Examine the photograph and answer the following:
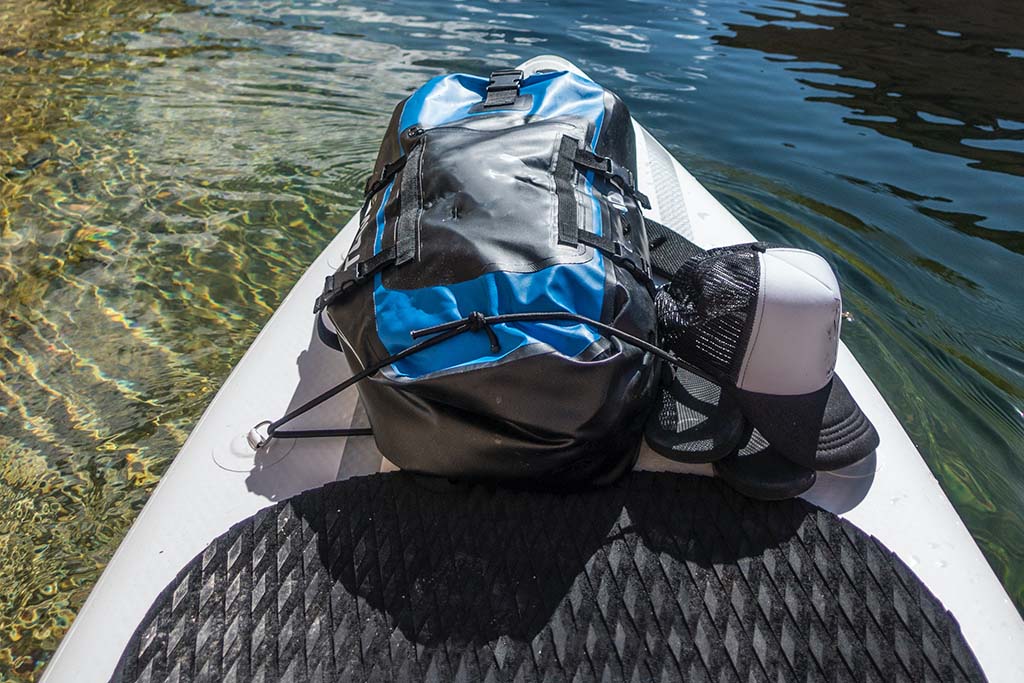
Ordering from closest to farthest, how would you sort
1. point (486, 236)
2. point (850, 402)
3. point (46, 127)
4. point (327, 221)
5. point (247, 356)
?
point (486, 236) < point (850, 402) < point (247, 356) < point (327, 221) < point (46, 127)

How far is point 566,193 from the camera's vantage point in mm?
1560

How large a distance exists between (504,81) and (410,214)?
25.8 inches

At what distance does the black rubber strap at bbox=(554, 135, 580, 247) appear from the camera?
144 cm

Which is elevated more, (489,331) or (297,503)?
(489,331)

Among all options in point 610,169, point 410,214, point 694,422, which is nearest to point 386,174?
point 410,214

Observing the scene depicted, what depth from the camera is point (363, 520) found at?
145 cm

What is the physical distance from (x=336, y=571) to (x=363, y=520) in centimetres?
12

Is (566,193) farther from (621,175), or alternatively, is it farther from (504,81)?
(504,81)

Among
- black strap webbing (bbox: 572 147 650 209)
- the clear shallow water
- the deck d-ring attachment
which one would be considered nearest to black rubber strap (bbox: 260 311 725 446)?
the deck d-ring attachment

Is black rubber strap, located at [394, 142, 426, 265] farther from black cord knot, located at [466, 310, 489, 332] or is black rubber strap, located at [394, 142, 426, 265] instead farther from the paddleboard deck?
the paddleboard deck

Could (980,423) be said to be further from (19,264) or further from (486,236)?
(19,264)

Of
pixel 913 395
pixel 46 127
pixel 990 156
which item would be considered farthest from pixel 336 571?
pixel 990 156

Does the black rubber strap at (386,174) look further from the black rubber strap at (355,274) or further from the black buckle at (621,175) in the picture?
the black buckle at (621,175)

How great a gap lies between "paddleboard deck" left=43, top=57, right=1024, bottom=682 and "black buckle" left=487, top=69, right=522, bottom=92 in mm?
881
